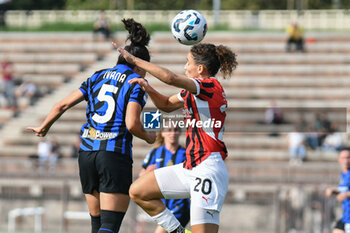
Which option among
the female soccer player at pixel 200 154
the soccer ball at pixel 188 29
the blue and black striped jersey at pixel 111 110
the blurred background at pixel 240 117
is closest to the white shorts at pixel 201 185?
the female soccer player at pixel 200 154

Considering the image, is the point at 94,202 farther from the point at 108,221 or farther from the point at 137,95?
the point at 137,95

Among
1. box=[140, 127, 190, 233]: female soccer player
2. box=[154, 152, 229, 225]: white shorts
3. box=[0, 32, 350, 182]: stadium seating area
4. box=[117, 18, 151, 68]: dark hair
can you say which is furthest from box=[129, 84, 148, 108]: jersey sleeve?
box=[0, 32, 350, 182]: stadium seating area

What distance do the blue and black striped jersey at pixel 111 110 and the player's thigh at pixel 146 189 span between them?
0.90 feet

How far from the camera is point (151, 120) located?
23.2 feet

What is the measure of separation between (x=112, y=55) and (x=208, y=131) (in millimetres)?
18557

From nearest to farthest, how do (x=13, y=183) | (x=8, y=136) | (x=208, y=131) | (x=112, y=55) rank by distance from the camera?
(x=208, y=131)
(x=13, y=183)
(x=8, y=136)
(x=112, y=55)

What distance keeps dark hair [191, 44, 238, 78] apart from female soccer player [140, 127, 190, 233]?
2.20 m

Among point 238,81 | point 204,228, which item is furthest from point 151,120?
point 238,81

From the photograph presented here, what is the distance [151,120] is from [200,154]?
1422 mm

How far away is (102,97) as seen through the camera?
5.83 metres

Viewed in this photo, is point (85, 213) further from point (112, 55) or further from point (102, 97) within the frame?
point (112, 55)

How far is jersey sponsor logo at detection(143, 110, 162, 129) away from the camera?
6.79 m

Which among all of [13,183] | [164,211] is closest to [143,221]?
[13,183]

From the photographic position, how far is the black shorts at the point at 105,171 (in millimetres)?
5754
